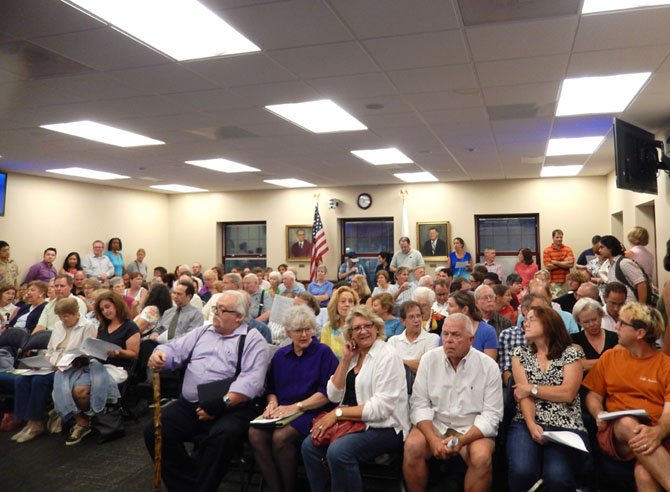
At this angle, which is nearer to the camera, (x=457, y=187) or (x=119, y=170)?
(x=119, y=170)

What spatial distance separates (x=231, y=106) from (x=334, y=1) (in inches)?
94.1

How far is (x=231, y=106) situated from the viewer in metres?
5.19

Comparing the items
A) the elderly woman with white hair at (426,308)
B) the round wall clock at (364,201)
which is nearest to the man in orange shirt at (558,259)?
the round wall clock at (364,201)

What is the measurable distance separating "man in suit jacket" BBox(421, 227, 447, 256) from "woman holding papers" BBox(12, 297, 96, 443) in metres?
7.74

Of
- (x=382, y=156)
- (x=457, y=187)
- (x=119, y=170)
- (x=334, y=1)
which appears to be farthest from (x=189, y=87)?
(x=457, y=187)

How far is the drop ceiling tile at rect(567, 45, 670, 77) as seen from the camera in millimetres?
3846

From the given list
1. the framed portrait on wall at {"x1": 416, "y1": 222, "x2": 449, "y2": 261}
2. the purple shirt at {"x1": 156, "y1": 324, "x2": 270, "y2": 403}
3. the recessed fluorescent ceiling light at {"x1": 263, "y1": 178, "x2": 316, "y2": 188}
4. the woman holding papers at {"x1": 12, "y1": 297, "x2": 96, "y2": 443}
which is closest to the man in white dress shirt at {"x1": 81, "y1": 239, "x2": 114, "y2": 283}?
the recessed fluorescent ceiling light at {"x1": 263, "y1": 178, "x2": 316, "y2": 188}

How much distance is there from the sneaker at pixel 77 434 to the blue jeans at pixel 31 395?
39 centimetres

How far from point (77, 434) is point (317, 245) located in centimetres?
720

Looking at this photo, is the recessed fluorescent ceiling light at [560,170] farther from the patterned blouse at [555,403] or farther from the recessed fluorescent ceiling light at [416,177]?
the patterned blouse at [555,403]

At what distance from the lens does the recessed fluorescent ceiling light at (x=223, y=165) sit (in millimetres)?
8398

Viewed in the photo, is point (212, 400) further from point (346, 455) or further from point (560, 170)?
point (560, 170)

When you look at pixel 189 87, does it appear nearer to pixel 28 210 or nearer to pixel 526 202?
pixel 28 210

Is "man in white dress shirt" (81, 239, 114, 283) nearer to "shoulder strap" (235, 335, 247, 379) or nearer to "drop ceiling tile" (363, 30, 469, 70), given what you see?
"shoulder strap" (235, 335, 247, 379)
